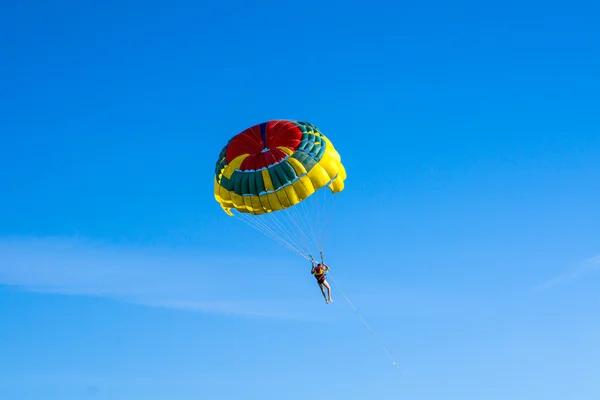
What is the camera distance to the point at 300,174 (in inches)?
1574

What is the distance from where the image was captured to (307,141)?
135ft

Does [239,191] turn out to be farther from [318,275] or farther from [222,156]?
[318,275]

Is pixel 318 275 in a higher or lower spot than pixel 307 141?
lower

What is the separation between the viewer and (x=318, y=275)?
40062mm

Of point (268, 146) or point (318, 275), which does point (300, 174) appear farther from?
point (318, 275)

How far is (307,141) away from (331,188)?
2590 millimetres

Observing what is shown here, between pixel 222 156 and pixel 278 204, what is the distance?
13.9ft

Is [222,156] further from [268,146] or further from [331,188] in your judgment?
[331,188]

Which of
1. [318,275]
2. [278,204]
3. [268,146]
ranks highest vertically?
[268,146]

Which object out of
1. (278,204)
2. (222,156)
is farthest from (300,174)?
(222,156)

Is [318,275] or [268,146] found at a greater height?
[268,146]

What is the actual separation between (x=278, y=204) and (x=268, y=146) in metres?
2.90

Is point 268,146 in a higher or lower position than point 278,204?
higher

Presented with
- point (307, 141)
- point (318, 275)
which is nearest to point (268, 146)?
point (307, 141)
